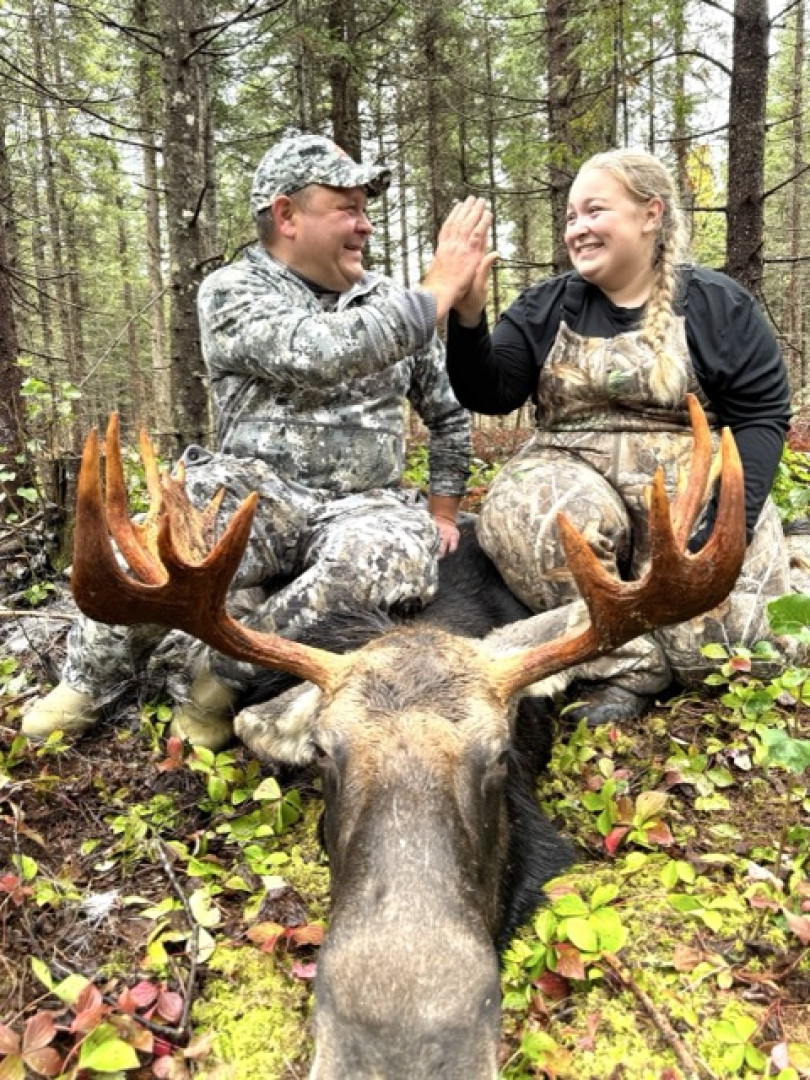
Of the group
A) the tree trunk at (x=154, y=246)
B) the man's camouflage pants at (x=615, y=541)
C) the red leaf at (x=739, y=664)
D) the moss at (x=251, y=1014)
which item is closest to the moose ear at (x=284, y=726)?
the moss at (x=251, y=1014)

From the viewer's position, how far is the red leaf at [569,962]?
2644 millimetres

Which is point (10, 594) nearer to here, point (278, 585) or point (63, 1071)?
point (278, 585)

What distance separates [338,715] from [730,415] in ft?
10.5

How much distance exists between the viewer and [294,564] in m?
4.61

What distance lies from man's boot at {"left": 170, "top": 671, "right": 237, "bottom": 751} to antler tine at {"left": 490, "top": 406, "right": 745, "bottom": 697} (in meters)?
1.69

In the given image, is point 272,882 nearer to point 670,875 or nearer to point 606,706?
point 670,875

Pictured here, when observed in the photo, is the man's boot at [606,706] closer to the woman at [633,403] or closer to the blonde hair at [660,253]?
the woman at [633,403]

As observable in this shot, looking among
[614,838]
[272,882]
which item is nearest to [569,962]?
[614,838]

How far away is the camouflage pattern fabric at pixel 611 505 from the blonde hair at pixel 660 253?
0.22ft

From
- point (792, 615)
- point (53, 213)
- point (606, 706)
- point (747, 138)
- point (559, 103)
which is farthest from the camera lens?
point (53, 213)

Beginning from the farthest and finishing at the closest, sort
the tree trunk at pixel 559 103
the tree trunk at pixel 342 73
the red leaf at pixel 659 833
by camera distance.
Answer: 1. the tree trunk at pixel 342 73
2. the tree trunk at pixel 559 103
3. the red leaf at pixel 659 833

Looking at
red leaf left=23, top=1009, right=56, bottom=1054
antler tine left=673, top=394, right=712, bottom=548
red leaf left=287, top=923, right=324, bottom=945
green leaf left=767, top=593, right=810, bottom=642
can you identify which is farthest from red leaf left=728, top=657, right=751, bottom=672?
red leaf left=23, top=1009, right=56, bottom=1054

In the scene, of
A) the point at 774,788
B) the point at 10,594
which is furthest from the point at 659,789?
the point at 10,594

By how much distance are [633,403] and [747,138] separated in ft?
14.1
